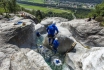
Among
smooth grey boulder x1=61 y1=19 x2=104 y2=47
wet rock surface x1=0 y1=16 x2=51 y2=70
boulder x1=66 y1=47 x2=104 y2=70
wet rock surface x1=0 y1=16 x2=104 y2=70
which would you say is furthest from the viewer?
smooth grey boulder x1=61 y1=19 x2=104 y2=47

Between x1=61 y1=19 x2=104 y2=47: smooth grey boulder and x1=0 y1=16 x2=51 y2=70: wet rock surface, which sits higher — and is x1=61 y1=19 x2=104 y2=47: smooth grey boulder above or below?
below

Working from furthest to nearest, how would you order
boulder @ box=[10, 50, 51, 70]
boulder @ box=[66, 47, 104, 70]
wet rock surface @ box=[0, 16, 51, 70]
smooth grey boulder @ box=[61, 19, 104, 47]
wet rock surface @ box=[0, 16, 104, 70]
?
smooth grey boulder @ box=[61, 19, 104, 47]
wet rock surface @ box=[0, 16, 104, 70]
wet rock surface @ box=[0, 16, 51, 70]
boulder @ box=[10, 50, 51, 70]
boulder @ box=[66, 47, 104, 70]

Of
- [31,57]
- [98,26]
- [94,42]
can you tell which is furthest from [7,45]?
[98,26]

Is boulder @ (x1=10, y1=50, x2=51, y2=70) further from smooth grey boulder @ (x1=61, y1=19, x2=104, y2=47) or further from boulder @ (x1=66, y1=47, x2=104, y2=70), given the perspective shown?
smooth grey boulder @ (x1=61, y1=19, x2=104, y2=47)

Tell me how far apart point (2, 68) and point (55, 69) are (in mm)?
6889

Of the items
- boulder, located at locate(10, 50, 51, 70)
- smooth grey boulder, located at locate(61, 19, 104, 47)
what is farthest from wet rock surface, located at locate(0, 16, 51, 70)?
smooth grey boulder, located at locate(61, 19, 104, 47)

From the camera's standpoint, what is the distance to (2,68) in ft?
39.4

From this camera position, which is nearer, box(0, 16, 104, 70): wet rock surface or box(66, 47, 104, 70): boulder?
box(66, 47, 104, 70): boulder

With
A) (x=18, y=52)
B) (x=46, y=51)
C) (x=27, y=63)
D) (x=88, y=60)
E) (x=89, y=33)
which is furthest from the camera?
(x=89, y=33)

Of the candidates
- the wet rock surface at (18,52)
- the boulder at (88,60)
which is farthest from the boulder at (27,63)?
the boulder at (88,60)

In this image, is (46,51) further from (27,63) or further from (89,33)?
(89,33)

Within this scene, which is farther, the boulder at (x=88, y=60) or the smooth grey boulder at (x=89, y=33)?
the smooth grey boulder at (x=89, y=33)

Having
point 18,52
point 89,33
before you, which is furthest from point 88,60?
point 89,33

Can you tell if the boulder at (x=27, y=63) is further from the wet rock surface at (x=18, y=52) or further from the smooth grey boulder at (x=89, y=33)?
the smooth grey boulder at (x=89, y=33)
